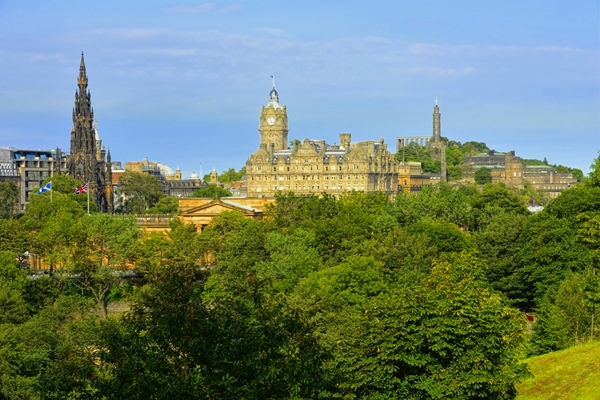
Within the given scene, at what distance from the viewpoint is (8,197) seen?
619ft

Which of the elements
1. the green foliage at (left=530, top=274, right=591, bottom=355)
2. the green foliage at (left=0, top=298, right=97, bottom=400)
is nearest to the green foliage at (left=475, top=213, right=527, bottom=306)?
the green foliage at (left=530, top=274, right=591, bottom=355)

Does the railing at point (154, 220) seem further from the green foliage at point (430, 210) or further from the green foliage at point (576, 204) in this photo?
the green foliage at point (576, 204)

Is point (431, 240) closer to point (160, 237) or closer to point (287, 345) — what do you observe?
point (160, 237)

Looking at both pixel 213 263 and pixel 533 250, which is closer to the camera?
pixel 533 250

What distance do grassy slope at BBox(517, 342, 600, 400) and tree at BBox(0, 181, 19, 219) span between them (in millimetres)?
131152

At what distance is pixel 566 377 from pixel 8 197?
145 m

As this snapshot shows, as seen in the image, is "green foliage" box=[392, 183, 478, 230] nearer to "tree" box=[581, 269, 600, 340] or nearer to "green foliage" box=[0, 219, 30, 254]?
"green foliage" box=[0, 219, 30, 254]

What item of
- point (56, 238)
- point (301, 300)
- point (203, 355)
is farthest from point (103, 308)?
point (203, 355)

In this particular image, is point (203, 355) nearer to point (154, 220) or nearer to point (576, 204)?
point (576, 204)

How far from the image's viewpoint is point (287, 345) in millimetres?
35250

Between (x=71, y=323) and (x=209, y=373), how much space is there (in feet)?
122

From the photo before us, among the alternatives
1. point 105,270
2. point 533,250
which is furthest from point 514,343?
point 105,270

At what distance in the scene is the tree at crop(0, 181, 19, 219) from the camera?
183 m

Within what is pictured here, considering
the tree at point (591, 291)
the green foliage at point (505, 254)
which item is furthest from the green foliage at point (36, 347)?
the green foliage at point (505, 254)
